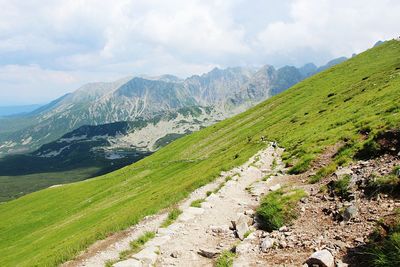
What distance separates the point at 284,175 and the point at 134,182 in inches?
2588

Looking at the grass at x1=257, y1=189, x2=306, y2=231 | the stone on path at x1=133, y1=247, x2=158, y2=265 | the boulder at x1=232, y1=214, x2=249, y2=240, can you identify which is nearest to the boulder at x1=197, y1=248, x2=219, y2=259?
the boulder at x1=232, y1=214, x2=249, y2=240

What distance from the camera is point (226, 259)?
15977 millimetres

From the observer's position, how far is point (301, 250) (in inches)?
589

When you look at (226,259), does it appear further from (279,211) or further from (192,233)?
(192,233)

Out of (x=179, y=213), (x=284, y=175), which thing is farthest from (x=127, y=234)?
(x=284, y=175)

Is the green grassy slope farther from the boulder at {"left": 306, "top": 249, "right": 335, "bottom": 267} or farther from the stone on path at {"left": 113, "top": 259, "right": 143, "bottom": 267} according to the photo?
the boulder at {"left": 306, "top": 249, "right": 335, "bottom": 267}

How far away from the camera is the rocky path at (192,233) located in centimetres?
1792

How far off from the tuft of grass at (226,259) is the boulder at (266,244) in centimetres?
142

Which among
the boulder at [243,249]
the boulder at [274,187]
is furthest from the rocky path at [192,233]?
the boulder at [243,249]

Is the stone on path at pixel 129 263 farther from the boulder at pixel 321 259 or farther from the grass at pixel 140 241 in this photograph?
the boulder at pixel 321 259

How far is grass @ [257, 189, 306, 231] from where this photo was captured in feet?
59.9

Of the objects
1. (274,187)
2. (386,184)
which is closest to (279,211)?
(386,184)

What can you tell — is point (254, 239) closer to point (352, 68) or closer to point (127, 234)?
point (127, 234)

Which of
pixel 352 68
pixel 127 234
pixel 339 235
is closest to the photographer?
pixel 339 235
